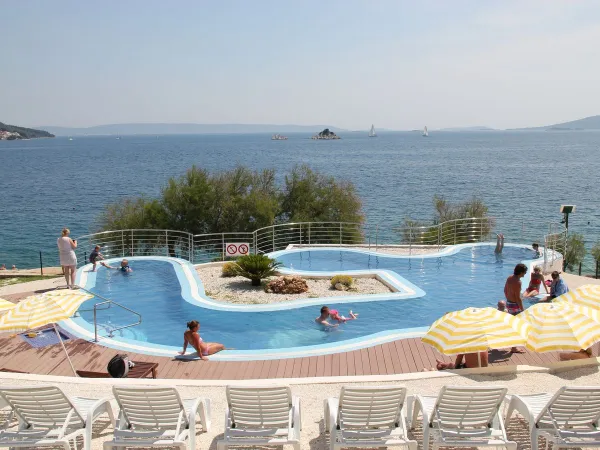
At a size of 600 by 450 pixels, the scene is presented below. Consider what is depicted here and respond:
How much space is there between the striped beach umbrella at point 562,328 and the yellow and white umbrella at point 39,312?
6832 mm

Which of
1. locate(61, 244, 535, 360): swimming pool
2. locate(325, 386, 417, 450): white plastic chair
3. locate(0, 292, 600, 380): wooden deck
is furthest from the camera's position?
locate(61, 244, 535, 360): swimming pool

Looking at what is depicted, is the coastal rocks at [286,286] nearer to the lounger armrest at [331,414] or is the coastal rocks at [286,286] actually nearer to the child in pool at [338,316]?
the child in pool at [338,316]

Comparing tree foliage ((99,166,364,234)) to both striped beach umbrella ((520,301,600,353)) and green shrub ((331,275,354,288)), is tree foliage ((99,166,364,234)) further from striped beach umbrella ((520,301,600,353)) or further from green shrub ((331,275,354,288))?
striped beach umbrella ((520,301,600,353))

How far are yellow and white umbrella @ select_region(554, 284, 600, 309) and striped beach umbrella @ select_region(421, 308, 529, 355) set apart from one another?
73.4 inches

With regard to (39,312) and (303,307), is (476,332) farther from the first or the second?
(303,307)

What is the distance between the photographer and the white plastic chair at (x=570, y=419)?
18.3 ft

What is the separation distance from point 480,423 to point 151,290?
12250 mm

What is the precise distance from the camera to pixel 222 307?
14.2m

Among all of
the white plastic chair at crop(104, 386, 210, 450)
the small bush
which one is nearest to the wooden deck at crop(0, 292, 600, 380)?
the white plastic chair at crop(104, 386, 210, 450)

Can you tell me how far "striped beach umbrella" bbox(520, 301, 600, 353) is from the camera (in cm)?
720

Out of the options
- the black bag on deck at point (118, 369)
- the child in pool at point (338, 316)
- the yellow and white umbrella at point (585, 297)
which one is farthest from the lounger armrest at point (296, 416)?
the child in pool at point (338, 316)

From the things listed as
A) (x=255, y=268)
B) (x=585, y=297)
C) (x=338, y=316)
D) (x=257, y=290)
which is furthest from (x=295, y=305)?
(x=585, y=297)

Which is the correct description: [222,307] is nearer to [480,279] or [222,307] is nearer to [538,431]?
[480,279]

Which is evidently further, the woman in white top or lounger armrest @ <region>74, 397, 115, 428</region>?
the woman in white top
